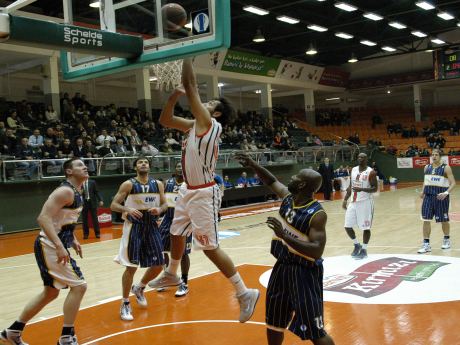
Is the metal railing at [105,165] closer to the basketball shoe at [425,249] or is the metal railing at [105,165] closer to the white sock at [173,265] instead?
A: the basketball shoe at [425,249]

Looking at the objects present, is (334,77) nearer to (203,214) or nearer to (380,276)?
(380,276)

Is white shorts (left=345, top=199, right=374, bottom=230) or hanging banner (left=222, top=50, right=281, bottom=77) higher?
hanging banner (left=222, top=50, right=281, bottom=77)

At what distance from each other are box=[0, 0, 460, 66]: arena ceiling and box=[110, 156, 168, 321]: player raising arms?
1555cm

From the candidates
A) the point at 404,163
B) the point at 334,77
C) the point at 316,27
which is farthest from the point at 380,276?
the point at 334,77

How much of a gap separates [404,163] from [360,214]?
910 inches

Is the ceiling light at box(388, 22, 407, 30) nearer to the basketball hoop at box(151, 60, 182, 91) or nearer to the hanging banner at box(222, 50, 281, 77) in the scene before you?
the hanging banner at box(222, 50, 281, 77)

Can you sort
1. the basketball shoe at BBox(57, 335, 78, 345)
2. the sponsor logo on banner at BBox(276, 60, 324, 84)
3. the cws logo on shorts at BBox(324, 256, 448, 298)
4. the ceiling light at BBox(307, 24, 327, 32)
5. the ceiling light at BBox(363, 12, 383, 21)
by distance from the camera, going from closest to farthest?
the basketball shoe at BBox(57, 335, 78, 345)
the cws logo on shorts at BBox(324, 256, 448, 298)
the ceiling light at BBox(363, 12, 383, 21)
the ceiling light at BBox(307, 24, 327, 32)
the sponsor logo on banner at BBox(276, 60, 324, 84)

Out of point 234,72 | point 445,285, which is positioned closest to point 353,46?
point 234,72

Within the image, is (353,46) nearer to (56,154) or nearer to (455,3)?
(455,3)

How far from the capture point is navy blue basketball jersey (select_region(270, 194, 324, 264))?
3.63 metres

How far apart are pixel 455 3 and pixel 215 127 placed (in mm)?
23933

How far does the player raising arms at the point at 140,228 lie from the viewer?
6043mm

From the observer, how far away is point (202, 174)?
452 centimetres

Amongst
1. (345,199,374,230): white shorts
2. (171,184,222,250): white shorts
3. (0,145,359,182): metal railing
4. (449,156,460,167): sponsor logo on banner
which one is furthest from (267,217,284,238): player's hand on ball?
(449,156,460,167): sponsor logo on banner
